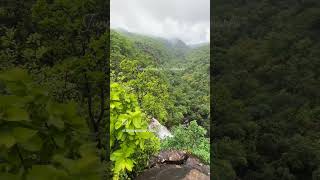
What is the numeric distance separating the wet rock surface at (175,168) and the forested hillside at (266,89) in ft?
0.68

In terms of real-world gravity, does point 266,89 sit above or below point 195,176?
above

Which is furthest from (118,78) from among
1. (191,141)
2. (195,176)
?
(195,176)

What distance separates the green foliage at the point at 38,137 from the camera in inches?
26.3

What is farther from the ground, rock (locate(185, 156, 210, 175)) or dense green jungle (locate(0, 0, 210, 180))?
dense green jungle (locate(0, 0, 210, 180))

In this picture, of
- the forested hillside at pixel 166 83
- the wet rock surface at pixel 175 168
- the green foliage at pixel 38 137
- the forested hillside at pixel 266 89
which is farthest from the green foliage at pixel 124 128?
the green foliage at pixel 38 137

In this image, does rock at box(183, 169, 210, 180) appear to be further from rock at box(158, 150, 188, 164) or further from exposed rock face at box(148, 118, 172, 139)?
exposed rock face at box(148, 118, 172, 139)

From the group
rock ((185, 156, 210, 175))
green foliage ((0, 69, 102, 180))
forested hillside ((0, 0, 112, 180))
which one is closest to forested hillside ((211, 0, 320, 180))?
rock ((185, 156, 210, 175))

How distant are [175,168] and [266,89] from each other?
6.18ft

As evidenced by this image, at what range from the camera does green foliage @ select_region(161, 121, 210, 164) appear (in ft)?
11.6

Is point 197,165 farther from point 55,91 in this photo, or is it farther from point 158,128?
point 55,91

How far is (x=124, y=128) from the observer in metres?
2.93

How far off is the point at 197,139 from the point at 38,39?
4.47 feet

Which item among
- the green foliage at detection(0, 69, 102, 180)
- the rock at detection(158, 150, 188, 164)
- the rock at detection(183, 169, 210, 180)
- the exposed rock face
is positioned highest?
the green foliage at detection(0, 69, 102, 180)

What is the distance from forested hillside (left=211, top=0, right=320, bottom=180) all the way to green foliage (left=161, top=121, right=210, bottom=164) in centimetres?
20
